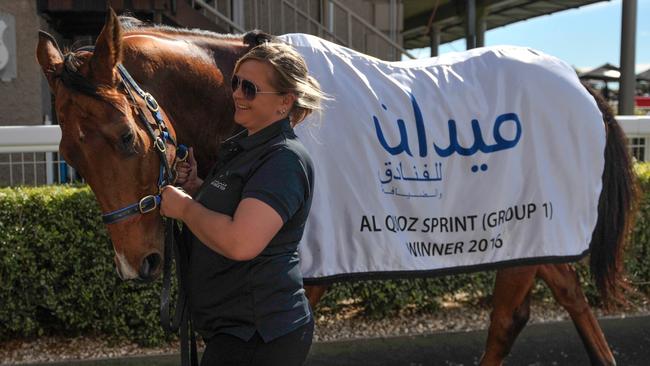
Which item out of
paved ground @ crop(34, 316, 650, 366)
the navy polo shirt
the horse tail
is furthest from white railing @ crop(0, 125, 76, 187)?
the horse tail

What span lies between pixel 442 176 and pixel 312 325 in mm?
1280

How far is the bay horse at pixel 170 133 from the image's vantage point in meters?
1.99

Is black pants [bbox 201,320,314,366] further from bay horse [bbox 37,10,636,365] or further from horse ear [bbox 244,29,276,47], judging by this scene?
horse ear [bbox 244,29,276,47]

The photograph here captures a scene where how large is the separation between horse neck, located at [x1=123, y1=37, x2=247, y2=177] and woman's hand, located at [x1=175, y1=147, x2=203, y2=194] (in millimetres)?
178

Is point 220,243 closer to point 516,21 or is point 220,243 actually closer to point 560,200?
point 560,200

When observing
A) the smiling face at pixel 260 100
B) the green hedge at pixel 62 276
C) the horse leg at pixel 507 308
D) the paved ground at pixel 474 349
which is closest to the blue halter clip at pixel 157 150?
the smiling face at pixel 260 100

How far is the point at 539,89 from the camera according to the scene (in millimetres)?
3229

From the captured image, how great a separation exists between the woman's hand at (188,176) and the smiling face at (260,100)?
1.57 feet

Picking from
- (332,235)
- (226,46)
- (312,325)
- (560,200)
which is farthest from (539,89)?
(312,325)

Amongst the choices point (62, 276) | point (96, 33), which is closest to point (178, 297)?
point (62, 276)

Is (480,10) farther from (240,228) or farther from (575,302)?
(240,228)

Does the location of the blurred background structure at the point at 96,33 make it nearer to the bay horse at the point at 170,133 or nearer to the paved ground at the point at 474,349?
the bay horse at the point at 170,133

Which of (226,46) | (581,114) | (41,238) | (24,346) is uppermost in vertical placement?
(226,46)

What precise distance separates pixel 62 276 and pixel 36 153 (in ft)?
4.38
